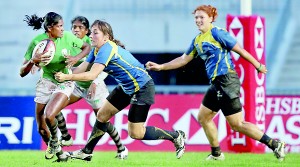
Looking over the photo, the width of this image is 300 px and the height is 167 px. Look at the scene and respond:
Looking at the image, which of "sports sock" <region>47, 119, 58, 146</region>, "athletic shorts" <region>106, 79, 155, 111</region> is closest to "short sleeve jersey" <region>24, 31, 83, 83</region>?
"sports sock" <region>47, 119, 58, 146</region>

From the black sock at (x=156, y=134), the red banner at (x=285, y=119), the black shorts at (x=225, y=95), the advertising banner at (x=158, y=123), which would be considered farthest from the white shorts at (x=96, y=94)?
the red banner at (x=285, y=119)

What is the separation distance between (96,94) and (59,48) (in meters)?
1.49

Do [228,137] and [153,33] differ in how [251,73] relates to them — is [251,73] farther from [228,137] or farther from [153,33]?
[153,33]

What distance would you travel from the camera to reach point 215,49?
46.5ft

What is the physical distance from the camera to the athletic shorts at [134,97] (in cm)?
1334

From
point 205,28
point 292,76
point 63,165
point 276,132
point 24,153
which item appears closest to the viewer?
point 63,165

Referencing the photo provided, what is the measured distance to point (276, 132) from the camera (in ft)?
59.3

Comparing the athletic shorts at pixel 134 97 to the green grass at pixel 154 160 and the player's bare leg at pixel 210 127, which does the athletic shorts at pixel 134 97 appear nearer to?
the green grass at pixel 154 160

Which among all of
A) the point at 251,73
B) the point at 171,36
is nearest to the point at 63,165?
the point at 251,73

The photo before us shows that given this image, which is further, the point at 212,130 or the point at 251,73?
the point at 251,73

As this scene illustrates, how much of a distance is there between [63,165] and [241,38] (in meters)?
4.85

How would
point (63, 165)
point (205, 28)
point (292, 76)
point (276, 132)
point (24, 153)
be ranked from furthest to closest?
point (292, 76) → point (276, 132) → point (24, 153) → point (205, 28) → point (63, 165)

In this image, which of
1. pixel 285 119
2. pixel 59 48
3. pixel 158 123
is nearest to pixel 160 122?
pixel 158 123

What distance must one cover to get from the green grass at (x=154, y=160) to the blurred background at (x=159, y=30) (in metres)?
8.13
